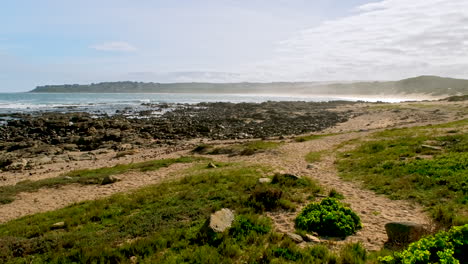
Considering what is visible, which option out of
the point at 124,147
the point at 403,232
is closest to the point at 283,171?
the point at 403,232

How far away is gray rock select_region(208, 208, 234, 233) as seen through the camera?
785cm

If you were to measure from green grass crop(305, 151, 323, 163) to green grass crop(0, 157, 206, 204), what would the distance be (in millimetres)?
6876

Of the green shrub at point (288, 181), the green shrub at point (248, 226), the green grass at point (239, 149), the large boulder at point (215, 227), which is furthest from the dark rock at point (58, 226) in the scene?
the green grass at point (239, 149)

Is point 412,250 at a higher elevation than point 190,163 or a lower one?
higher

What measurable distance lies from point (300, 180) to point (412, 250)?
7152 millimetres

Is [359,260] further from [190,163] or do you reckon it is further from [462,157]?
[190,163]

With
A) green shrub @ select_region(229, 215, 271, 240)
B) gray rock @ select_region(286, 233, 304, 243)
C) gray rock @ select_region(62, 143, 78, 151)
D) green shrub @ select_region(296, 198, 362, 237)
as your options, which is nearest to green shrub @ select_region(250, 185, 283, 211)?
green shrub @ select_region(229, 215, 271, 240)

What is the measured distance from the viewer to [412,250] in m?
5.54

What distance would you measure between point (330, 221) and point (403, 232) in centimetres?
163

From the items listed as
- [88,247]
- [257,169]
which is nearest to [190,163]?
[257,169]

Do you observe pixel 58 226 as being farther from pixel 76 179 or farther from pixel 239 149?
pixel 239 149

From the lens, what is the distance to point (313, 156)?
63.3 ft

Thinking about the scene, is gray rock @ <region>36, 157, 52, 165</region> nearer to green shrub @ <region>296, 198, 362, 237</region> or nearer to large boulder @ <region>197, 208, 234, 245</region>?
large boulder @ <region>197, 208, 234, 245</region>

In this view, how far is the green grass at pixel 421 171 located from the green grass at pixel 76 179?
10.0m
